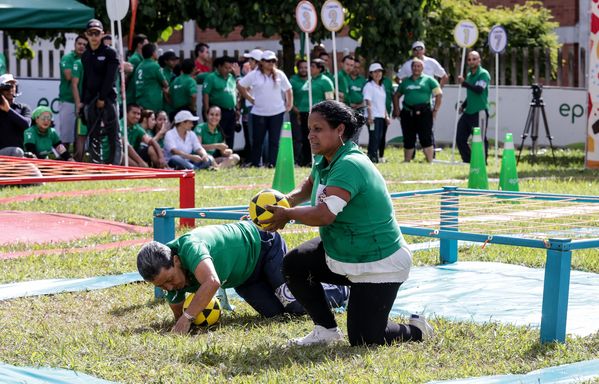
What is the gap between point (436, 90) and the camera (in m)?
19.6

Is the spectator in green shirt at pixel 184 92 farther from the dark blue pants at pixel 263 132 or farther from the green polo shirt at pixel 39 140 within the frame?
the green polo shirt at pixel 39 140

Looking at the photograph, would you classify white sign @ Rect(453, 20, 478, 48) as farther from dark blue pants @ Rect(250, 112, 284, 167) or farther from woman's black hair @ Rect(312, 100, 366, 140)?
woman's black hair @ Rect(312, 100, 366, 140)

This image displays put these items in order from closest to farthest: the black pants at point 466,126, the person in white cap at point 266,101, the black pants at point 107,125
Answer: the black pants at point 107,125 → the person in white cap at point 266,101 → the black pants at point 466,126

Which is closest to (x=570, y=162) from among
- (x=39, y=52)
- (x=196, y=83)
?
(x=196, y=83)

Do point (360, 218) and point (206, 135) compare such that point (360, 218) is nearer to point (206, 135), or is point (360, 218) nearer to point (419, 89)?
point (206, 135)

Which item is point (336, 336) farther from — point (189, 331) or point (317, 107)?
point (317, 107)

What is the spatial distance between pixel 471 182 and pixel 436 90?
20.5ft

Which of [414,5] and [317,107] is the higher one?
[414,5]

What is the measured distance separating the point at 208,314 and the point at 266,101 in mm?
11399

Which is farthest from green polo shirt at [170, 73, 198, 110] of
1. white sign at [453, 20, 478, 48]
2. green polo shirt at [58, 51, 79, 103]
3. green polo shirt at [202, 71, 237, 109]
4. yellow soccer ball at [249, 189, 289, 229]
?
yellow soccer ball at [249, 189, 289, 229]

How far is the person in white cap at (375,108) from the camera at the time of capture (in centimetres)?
1930

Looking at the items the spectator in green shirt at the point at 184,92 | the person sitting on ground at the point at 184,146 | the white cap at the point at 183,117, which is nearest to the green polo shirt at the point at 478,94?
the spectator in green shirt at the point at 184,92

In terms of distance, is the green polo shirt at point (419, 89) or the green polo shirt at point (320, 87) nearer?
the green polo shirt at point (320, 87)

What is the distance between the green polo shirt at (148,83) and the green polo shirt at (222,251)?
11.3 meters
